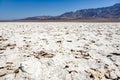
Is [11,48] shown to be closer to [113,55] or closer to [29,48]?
[29,48]

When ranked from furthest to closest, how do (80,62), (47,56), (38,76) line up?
1. (47,56)
2. (80,62)
3. (38,76)

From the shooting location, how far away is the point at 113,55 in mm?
5594

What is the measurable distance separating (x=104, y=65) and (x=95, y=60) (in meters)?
0.44

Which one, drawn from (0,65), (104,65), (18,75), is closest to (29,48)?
(0,65)

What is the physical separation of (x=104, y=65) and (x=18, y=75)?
225cm

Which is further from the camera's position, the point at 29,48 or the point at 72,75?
the point at 29,48

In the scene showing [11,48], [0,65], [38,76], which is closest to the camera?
[38,76]

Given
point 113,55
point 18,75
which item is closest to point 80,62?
point 113,55

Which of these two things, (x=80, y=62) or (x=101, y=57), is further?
(x=101, y=57)

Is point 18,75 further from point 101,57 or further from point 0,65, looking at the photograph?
point 101,57

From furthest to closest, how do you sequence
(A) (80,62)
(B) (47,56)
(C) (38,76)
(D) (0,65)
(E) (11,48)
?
(E) (11,48) < (B) (47,56) < (A) (80,62) < (D) (0,65) < (C) (38,76)

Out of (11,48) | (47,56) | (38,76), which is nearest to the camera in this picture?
(38,76)

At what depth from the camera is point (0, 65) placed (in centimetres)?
452

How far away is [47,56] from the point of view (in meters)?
5.32
